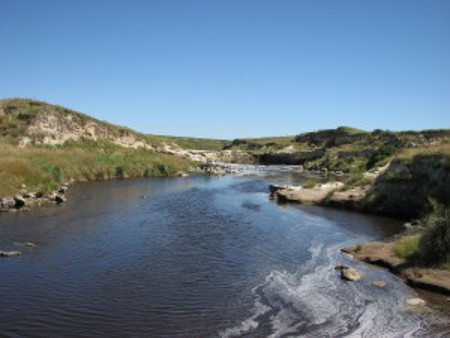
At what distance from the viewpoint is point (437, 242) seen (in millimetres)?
18094

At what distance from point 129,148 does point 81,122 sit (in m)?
8.22

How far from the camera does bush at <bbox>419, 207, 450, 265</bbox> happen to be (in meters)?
17.9

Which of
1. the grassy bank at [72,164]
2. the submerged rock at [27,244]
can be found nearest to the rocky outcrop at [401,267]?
the submerged rock at [27,244]

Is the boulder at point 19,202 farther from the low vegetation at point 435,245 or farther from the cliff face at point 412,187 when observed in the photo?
the cliff face at point 412,187

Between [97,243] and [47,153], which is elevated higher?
[47,153]

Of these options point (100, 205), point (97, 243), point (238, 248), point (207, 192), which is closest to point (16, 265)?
point (97, 243)

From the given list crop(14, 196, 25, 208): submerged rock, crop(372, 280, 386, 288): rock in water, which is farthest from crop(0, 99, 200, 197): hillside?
crop(372, 280, 386, 288): rock in water

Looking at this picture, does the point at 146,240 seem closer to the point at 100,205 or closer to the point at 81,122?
the point at 100,205

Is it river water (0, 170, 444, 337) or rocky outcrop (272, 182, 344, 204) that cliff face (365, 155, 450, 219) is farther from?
rocky outcrop (272, 182, 344, 204)

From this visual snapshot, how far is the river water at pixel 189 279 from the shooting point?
43.4 feet

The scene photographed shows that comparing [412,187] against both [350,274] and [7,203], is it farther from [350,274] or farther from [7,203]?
[7,203]

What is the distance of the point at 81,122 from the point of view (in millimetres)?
70500

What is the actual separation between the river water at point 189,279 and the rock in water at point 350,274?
32 cm

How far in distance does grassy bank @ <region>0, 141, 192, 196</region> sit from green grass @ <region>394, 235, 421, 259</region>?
24677 millimetres
